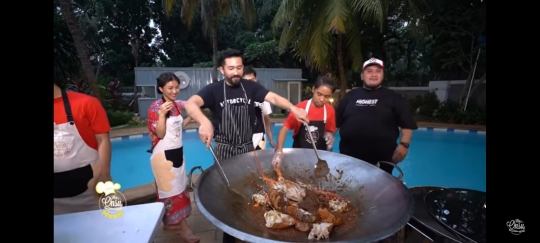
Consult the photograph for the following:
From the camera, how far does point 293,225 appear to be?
3.79 ft

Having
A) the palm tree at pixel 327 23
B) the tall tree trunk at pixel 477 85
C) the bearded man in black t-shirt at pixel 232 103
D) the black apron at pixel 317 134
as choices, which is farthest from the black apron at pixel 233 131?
the tall tree trunk at pixel 477 85

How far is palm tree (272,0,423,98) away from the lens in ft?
20.9

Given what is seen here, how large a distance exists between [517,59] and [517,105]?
Result: 0.50ft

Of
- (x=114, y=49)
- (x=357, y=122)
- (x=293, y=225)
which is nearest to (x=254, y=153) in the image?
(x=293, y=225)

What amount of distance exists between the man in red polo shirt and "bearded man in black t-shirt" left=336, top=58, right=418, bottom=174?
168cm

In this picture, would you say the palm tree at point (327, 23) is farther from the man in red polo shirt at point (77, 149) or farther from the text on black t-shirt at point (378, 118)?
the man in red polo shirt at point (77, 149)

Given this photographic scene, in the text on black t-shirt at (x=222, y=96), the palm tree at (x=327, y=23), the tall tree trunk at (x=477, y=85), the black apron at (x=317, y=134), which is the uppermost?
the palm tree at (x=327, y=23)

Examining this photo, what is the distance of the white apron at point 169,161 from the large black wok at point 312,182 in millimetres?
707

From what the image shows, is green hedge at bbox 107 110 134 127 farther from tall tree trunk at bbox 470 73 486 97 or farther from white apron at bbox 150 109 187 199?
tall tree trunk at bbox 470 73 486 97

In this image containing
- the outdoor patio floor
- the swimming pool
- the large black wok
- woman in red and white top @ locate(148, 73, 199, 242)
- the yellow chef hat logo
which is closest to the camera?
the large black wok

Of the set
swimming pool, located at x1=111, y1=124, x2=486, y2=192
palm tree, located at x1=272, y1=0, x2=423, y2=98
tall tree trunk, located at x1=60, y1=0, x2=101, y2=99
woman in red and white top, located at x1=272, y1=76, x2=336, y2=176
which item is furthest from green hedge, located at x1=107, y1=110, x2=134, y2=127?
woman in red and white top, located at x1=272, y1=76, x2=336, y2=176

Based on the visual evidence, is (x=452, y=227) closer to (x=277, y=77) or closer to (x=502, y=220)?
(x=502, y=220)

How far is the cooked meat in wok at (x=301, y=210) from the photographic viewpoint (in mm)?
1105

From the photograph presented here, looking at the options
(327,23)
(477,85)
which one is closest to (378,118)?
(327,23)
